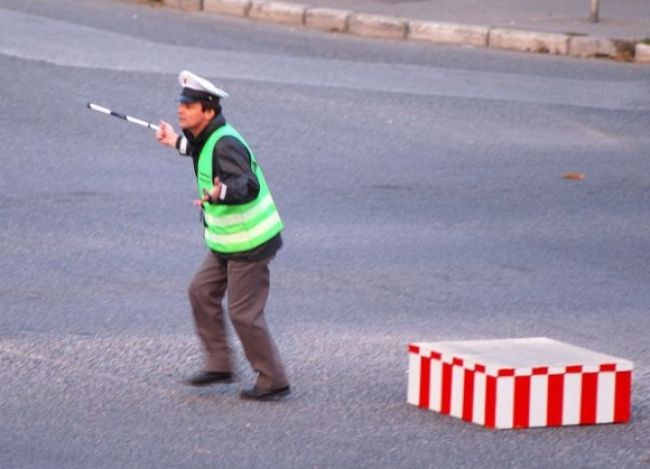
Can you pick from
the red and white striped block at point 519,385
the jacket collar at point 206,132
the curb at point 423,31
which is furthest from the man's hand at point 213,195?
the curb at point 423,31

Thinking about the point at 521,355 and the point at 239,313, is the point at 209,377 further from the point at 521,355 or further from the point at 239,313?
the point at 521,355

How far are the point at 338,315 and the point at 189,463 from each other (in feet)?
8.31

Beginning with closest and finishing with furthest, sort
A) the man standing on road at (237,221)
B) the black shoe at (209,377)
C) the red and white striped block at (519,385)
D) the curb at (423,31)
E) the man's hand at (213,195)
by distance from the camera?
the red and white striped block at (519,385) < the man's hand at (213,195) < the man standing on road at (237,221) < the black shoe at (209,377) < the curb at (423,31)

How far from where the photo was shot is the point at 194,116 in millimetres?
7461

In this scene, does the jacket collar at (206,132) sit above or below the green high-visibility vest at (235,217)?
above

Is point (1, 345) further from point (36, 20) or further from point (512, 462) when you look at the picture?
point (36, 20)

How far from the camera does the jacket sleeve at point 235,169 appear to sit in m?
7.32

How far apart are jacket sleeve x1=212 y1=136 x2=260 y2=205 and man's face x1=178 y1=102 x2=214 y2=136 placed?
0.43 ft

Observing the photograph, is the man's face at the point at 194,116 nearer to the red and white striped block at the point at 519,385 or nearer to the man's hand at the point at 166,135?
the man's hand at the point at 166,135

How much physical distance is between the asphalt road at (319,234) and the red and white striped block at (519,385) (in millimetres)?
71

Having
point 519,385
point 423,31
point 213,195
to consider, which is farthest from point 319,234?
point 423,31

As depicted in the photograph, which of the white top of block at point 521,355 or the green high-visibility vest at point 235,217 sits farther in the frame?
the green high-visibility vest at point 235,217

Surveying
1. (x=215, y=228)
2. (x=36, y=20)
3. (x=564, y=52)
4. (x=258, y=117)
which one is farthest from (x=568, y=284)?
(x=36, y=20)

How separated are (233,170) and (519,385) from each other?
153 centimetres
